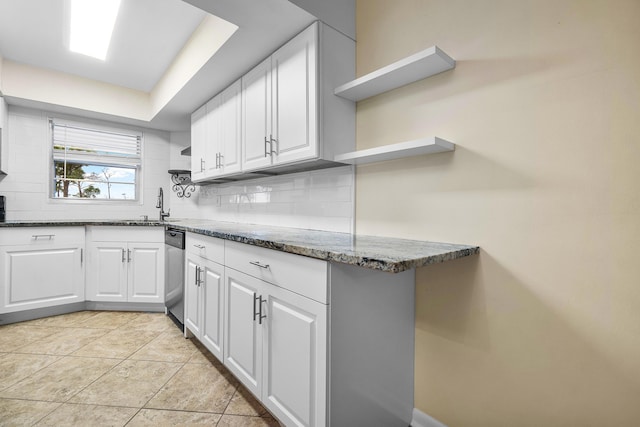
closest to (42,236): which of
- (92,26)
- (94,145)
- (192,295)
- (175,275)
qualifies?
(94,145)

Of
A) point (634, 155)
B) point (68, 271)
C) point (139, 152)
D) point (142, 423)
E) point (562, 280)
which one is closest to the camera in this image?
point (634, 155)

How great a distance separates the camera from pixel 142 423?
4.75 ft

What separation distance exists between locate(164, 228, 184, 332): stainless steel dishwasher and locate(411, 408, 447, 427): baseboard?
5.82 ft

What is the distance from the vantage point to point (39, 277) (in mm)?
2738

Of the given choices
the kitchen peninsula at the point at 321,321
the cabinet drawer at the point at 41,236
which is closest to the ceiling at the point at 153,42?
the kitchen peninsula at the point at 321,321

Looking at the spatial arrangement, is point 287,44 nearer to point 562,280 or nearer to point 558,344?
point 562,280

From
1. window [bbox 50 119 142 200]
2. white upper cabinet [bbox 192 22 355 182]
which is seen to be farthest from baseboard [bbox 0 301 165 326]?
white upper cabinet [bbox 192 22 355 182]

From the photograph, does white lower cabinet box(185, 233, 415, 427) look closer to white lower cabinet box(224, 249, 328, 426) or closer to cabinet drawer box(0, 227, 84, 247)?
white lower cabinet box(224, 249, 328, 426)

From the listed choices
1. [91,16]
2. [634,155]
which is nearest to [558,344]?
[634,155]

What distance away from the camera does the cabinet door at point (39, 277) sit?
8.59ft

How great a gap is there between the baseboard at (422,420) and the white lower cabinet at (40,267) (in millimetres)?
3171

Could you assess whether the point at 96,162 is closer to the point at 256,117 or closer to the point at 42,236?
the point at 42,236

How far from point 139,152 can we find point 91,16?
1.83m

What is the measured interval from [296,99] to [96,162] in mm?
3063
